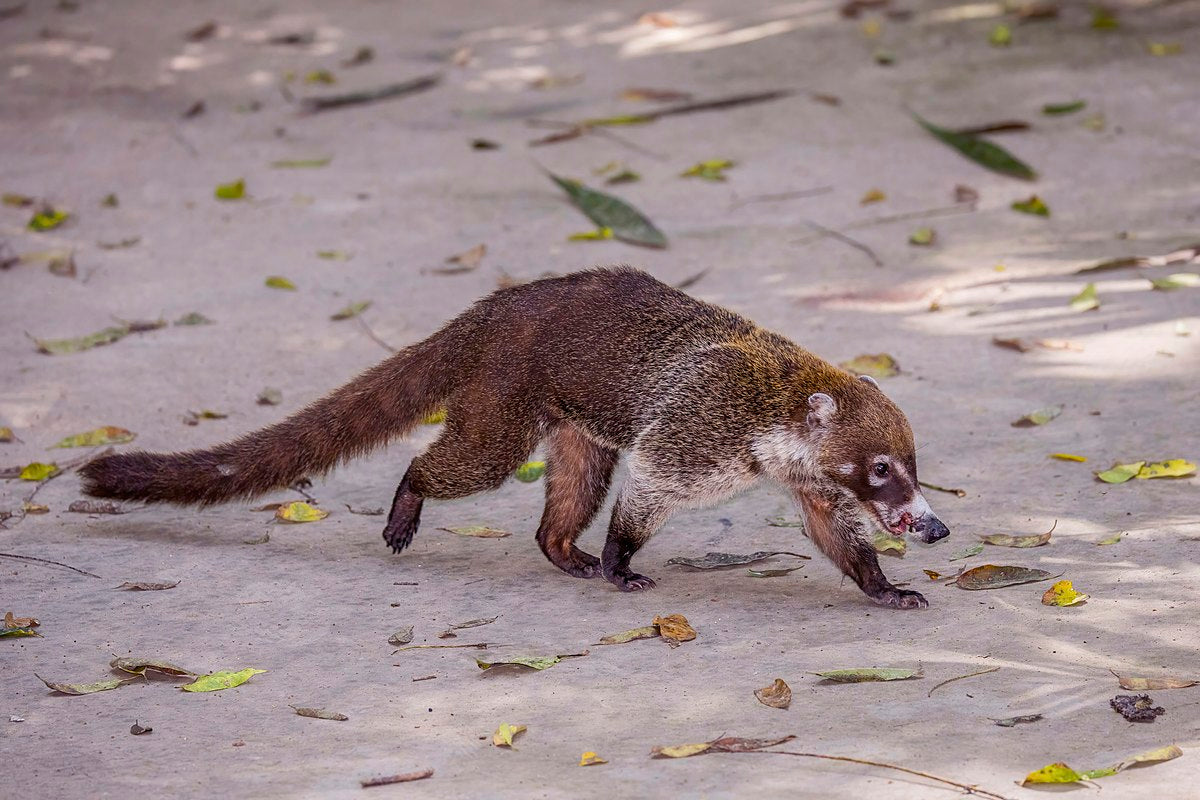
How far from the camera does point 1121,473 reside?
5156 millimetres

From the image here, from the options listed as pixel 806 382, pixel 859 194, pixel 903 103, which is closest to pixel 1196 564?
pixel 806 382

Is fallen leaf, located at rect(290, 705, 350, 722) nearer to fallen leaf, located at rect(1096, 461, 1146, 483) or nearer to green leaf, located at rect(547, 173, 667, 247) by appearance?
fallen leaf, located at rect(1096, 461, 1146, 483)

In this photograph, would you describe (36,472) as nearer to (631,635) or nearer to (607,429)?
(607,429)

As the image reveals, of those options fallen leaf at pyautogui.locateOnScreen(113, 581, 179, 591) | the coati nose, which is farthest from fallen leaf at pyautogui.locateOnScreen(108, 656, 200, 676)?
the coati nose

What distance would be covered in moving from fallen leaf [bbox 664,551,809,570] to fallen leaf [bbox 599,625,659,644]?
64cm

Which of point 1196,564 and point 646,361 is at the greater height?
point 646,361

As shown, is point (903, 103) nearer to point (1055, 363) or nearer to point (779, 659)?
point (1055, 363)

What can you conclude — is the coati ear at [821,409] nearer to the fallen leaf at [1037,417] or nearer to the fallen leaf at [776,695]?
the fallen leaf at [776,695]

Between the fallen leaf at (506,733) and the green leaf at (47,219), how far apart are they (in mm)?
5794

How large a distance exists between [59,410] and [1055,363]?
4.37 m

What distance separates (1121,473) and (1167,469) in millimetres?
161

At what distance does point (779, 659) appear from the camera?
4.14m

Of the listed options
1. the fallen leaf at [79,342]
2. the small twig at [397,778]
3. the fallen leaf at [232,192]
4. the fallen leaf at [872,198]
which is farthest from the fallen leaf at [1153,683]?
the fallen leaf at [232,192]

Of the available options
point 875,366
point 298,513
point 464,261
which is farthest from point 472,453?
point 464,261
